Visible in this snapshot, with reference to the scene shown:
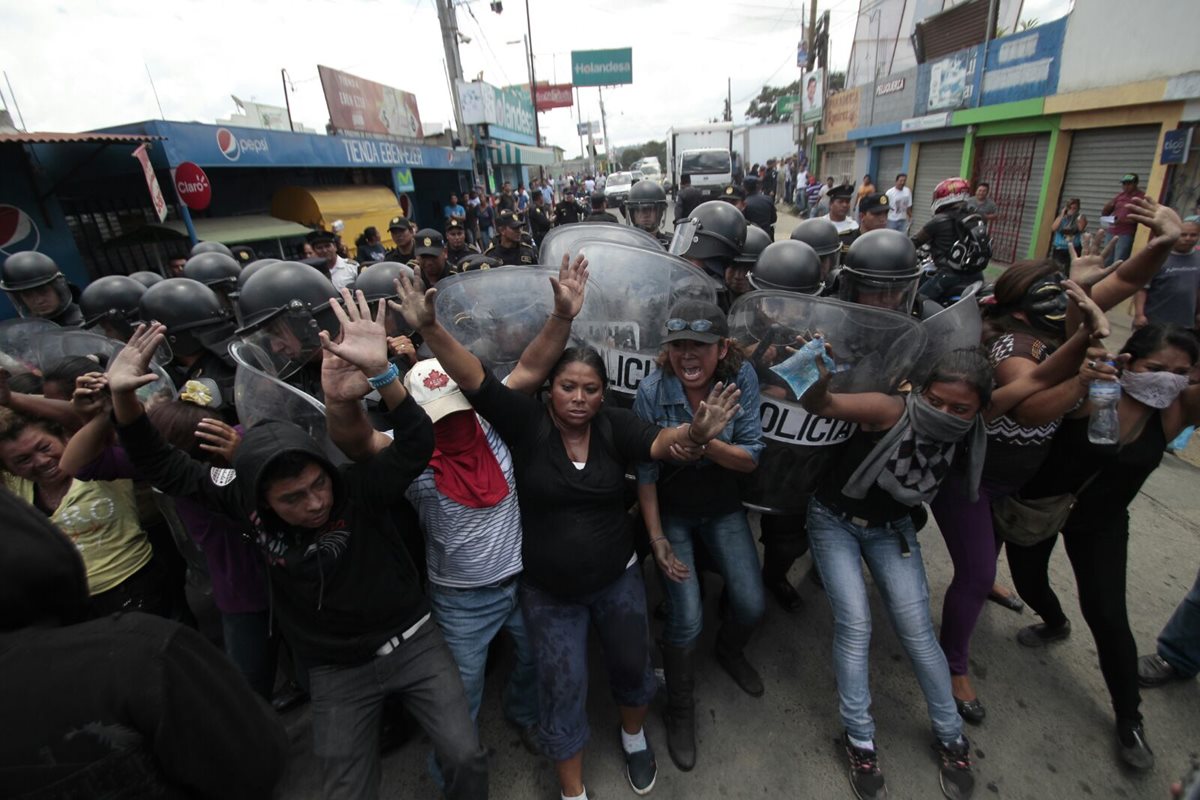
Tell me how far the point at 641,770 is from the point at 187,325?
3.38 m

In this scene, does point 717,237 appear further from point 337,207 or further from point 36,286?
point 337,207

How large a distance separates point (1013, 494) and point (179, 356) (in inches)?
173

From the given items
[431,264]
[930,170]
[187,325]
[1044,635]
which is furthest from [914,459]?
[930,170]

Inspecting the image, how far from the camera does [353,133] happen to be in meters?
17.3

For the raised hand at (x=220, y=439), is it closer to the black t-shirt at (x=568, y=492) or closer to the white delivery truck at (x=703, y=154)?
the black t-shirt at (x=568, y=492)

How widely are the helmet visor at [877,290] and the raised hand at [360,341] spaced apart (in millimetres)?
2091

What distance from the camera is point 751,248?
3744 millimetres

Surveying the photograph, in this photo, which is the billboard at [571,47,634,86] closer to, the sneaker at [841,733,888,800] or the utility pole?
the utility pole

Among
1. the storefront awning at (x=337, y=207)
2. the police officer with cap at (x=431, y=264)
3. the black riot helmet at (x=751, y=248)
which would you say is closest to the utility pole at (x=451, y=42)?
the storefront awning at (x=337, y=207)

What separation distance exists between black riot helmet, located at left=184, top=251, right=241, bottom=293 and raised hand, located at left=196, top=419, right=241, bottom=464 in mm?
3219

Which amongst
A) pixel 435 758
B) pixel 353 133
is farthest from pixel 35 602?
pixel 353 133

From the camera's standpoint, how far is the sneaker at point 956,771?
2146mm

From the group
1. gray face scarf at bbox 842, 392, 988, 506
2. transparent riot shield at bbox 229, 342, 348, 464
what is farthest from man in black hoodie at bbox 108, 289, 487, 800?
gray face scarf at bbox 842, 392, 988, 506

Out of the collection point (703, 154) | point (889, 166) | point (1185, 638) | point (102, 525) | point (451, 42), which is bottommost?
point (1185, 638)
